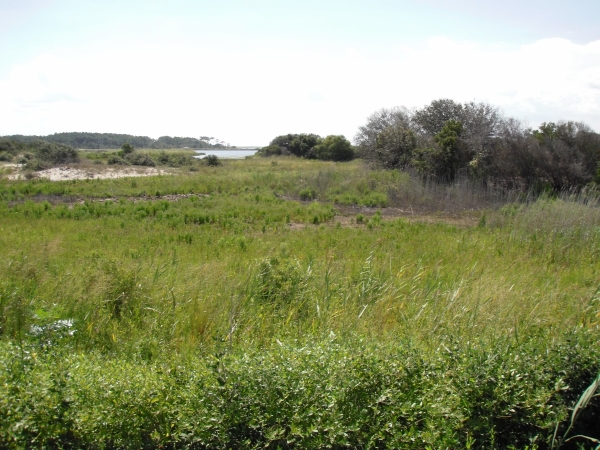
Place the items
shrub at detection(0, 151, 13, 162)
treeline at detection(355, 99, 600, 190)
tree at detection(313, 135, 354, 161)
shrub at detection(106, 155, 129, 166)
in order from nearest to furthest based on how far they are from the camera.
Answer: treeline at detection(355, 99, 600, 190) → shrub at detection(106, 155, 129, 166) → shrub at detection(0, 151, 13, 162) → tree at detection(313, 135, 354, 161)

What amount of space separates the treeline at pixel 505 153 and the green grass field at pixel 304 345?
11.0 meters

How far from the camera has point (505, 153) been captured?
20.6m

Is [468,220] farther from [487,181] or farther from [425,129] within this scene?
[425,129]

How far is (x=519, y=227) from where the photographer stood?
10266mm

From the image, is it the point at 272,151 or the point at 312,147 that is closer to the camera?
the point at 312,147

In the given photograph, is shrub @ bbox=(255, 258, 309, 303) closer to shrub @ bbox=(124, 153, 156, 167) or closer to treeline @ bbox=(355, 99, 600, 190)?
treeline @ bbox=(355, 99, 600, 190)

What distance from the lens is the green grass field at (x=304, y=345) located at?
2963 mm

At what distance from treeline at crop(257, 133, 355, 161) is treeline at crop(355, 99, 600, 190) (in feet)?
68.0

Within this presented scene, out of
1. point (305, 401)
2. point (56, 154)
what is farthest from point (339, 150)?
point (305, 401)

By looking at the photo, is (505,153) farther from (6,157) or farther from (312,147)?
(6,157)

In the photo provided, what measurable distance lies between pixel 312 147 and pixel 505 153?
32.6 m

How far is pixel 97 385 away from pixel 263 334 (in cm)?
182

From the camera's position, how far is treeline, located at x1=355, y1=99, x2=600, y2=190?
19781 millimetres

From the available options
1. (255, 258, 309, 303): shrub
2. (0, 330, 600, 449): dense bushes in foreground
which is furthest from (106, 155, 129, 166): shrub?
(0, 330, 600, 449): dense bushes in foreground
